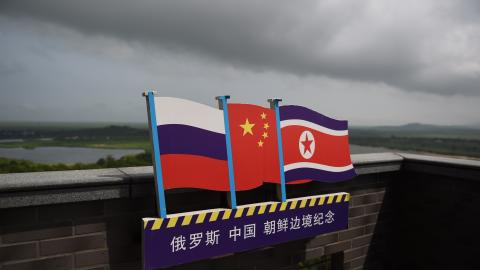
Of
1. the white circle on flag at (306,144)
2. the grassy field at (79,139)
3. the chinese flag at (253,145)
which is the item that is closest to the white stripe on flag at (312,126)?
the white circle on flag at (306,144)

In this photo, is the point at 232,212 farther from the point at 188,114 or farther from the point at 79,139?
the point at 79,139

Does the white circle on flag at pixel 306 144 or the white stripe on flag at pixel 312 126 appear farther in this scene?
the white circle on flag at pixel 306 144

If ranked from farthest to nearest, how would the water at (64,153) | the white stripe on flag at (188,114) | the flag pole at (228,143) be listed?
the water at (64,153) → the flag pole at (228,143) → the white stripe on flag at (188,114)

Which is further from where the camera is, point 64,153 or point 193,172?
point 64,153

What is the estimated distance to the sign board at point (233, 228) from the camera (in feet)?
11.3

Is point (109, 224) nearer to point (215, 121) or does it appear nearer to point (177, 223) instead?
point (177, 223)

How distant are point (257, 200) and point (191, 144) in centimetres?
153

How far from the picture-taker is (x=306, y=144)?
4.60 metres

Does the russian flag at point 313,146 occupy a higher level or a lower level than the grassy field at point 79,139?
lower

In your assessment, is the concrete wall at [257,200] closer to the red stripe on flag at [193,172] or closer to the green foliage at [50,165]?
the red stripe on flag at [193,172]

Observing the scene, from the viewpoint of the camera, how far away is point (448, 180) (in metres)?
5.84

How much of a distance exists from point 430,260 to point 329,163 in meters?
3.11

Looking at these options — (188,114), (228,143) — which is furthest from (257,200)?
(188,114)

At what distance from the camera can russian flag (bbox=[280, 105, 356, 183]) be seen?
4.42 metres
